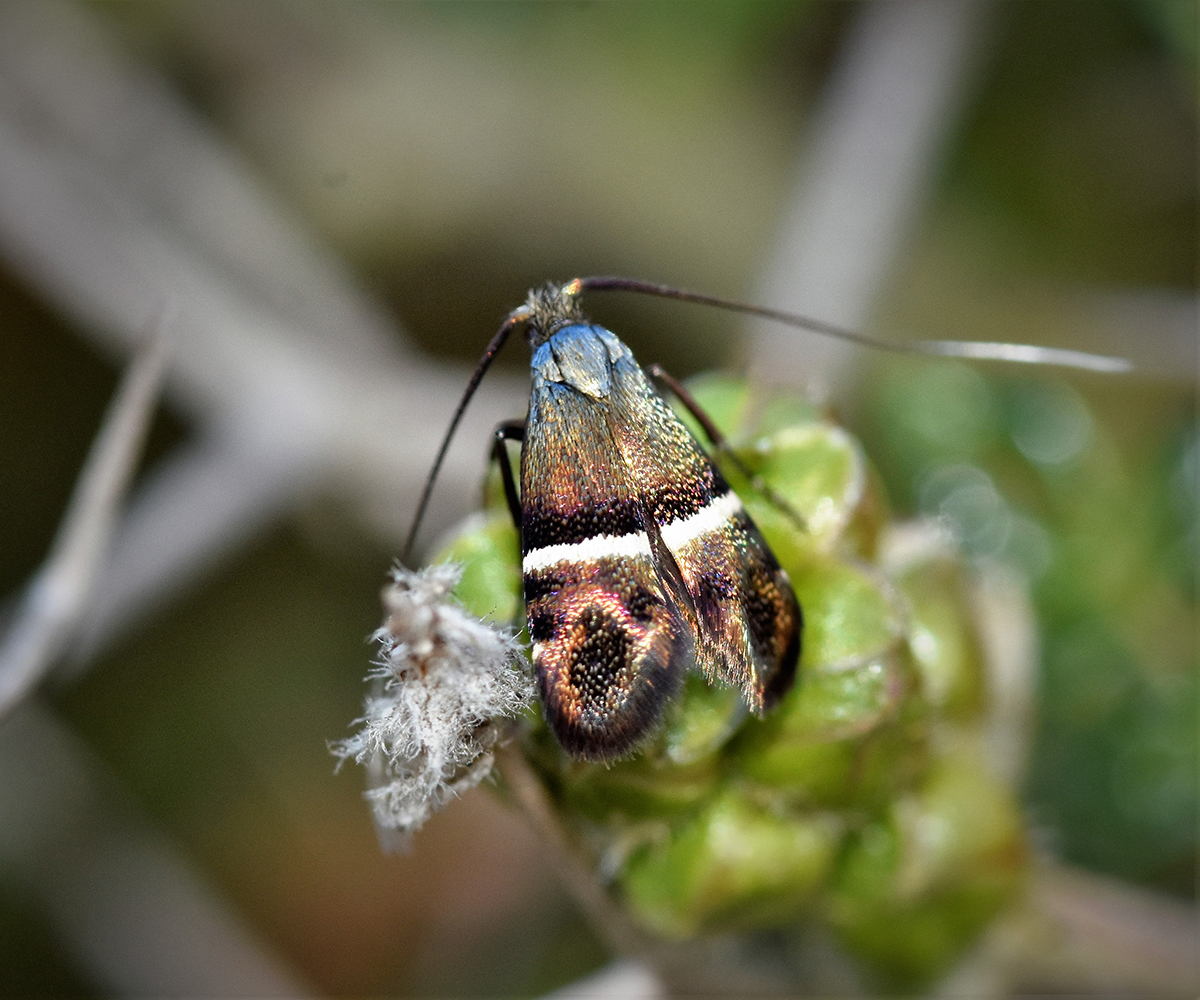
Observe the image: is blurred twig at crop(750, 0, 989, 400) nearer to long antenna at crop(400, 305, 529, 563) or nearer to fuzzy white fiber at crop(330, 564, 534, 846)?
long antenna at crop(400, 305, 529, 563)

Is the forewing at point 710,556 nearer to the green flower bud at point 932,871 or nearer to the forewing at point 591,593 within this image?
the forewing at point 591,593

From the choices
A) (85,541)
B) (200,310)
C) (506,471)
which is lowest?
(85,541)

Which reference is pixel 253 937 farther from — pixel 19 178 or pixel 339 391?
pixel 19 178

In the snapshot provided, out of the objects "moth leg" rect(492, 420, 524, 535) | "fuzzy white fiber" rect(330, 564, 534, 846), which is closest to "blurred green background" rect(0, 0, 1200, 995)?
"moth leg" rect(492, 420, 524, 535)

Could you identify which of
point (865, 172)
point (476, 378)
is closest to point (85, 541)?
point (476, 378)

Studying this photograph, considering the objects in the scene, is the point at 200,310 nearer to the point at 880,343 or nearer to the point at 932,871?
the point at 880,343

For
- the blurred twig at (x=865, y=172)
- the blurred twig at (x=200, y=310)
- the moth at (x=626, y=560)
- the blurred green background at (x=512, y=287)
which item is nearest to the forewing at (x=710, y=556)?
the moth at (x=626, y=560)
